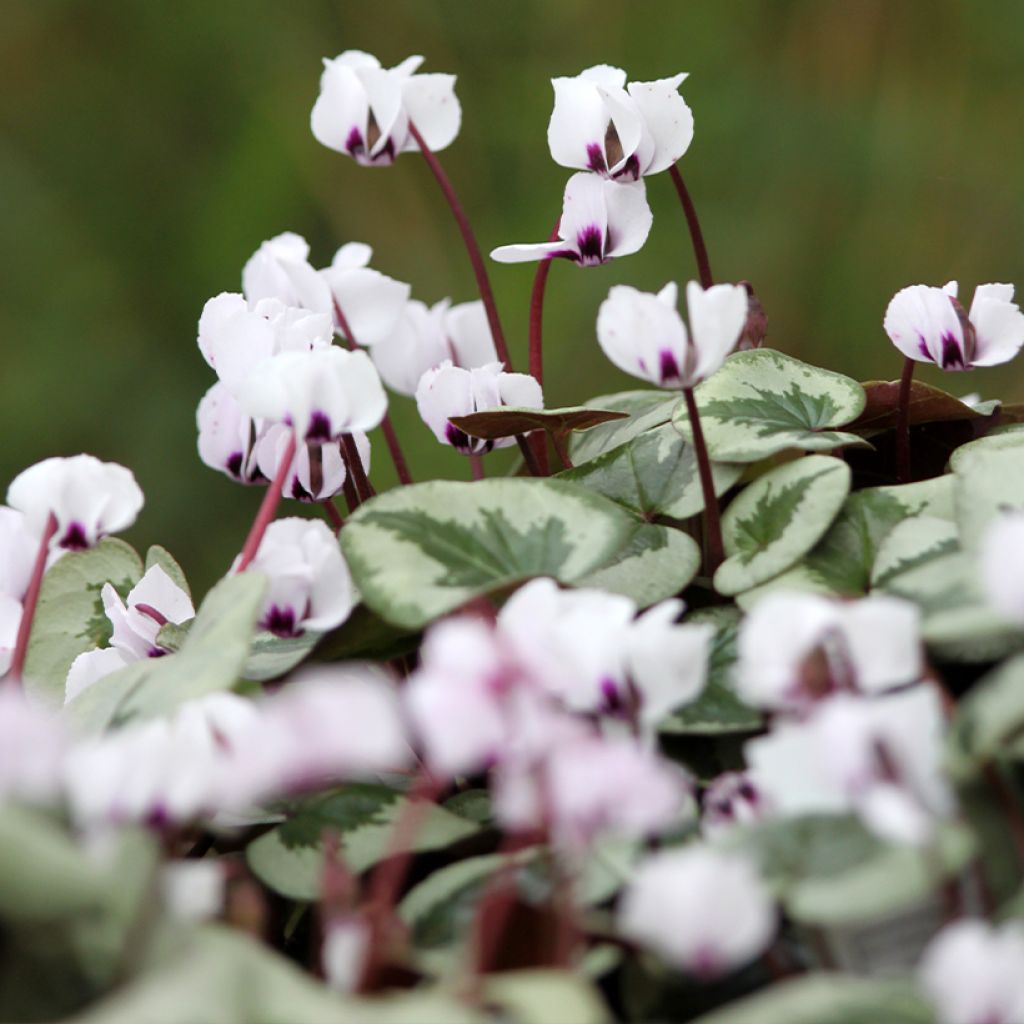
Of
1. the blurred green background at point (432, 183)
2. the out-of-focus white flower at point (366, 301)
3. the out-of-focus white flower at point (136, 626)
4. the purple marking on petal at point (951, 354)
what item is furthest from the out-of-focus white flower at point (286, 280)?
the blurred green background at point (432, 183)

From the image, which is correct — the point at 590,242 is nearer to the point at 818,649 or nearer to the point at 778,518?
the point at 778,518

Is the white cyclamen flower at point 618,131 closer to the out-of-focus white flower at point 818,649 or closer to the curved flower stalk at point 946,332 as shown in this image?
the curved flower stalk at point 946,332

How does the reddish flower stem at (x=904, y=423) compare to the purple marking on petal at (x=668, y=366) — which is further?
the reddish flower stem at (x=904, y=423)

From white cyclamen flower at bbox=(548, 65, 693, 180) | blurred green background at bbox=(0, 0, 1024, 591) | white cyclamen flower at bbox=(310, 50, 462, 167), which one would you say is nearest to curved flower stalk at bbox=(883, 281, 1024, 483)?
white cyclamen flower at bbox=(548, 65, 693, 180)

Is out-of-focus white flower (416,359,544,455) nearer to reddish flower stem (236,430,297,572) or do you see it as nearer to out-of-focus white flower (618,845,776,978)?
reddish flower stem (236,430,297,572)

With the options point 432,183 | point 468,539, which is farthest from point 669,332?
point 432,183

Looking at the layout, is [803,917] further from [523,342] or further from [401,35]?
[401,35]

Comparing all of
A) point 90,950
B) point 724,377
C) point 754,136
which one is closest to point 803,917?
point 90,950
